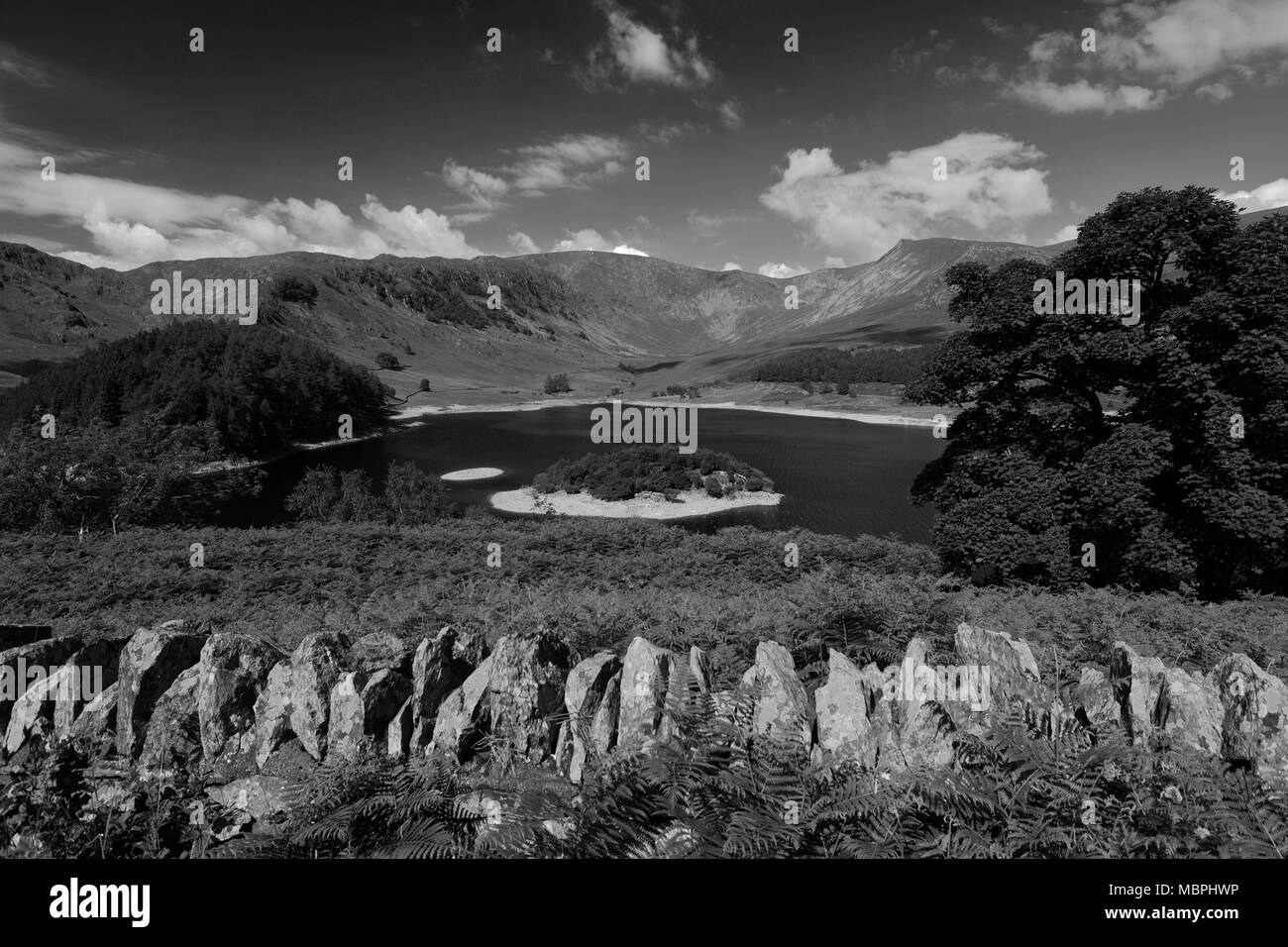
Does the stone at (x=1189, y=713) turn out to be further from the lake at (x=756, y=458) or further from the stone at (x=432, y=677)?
the lake at (x=756, y=458)

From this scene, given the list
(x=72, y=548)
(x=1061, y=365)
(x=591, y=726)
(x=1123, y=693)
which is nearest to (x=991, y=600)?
(x=1123, y=693)

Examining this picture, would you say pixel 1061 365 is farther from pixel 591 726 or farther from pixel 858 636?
pixel 591 726

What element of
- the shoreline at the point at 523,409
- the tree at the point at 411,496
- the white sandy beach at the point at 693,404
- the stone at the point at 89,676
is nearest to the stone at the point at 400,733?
the stone at the point at 89,676

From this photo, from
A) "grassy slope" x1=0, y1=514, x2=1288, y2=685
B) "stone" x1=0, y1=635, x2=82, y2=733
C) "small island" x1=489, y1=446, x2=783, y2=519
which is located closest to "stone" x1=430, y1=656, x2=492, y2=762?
"grassy slope" x1=0, y1=514, x2=1288, y2=685

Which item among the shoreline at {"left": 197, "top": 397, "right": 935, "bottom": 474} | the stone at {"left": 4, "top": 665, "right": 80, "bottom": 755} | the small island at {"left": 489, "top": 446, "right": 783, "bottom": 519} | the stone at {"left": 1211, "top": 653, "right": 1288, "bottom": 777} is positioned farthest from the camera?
the shoreline at {"left": 197, "top": 397, "right": 935, "bottom": 474}

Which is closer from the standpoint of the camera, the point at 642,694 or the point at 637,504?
the point at 642,694

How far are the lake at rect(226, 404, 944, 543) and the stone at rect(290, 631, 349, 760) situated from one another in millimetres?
41987

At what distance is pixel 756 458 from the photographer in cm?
8869

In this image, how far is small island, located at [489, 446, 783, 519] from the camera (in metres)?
56.4

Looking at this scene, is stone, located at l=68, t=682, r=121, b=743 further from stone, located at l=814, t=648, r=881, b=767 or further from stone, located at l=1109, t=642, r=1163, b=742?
stone, located at l=1109, t=642, r=1163, b=742

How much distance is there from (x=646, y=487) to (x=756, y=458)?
33.2m

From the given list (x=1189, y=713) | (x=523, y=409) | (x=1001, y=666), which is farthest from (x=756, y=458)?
(x=523, y=409)

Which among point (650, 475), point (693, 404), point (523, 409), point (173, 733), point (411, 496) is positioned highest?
point (693, 404)

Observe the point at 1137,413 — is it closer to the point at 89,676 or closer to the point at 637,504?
the point at 89,676
